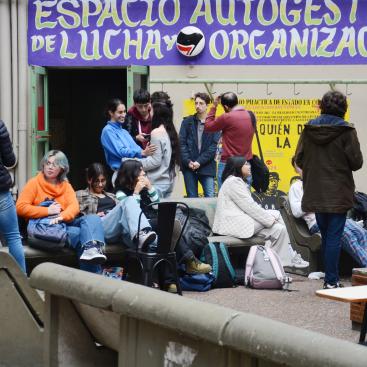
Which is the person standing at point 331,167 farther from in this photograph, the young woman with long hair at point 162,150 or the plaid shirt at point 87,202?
the plaid shirt at point 87,202

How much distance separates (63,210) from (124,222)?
1.73 feet

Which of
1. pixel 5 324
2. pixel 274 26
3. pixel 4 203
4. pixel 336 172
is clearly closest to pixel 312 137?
pixel 336 172

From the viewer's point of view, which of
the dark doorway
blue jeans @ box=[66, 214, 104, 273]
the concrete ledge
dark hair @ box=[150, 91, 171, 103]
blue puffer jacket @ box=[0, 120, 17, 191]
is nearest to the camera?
the concrete ledge

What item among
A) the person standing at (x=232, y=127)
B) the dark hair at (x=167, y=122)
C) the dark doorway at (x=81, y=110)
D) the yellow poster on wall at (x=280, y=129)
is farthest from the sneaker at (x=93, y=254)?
the dark doorway at (x=81, y=110)

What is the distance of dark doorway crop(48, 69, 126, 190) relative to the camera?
58.2 ft

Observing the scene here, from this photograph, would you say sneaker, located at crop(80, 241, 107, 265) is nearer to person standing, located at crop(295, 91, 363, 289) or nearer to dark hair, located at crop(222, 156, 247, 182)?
person standing, located at crop(295, 91, 363, 289)

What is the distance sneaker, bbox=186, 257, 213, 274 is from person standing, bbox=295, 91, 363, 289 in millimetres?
1037

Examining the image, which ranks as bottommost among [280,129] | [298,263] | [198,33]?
[298,263]

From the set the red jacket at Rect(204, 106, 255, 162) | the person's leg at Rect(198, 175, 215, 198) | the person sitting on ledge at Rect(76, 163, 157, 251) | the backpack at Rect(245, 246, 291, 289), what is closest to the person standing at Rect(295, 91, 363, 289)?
the backpack at Rect(245, 246, 291, 289)

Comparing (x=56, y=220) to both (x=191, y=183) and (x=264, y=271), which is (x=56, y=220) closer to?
(x=264, y=271)

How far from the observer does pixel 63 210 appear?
895cm

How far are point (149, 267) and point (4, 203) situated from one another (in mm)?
1272

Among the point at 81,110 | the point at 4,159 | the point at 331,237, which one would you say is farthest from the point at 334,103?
the point at 81,110

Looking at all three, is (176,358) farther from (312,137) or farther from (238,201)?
(238,201)
